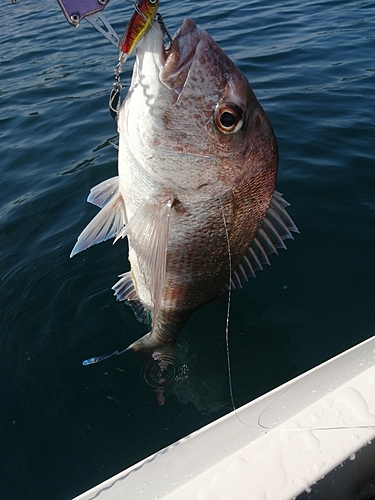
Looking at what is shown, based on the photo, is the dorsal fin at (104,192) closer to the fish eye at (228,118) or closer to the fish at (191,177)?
the fish at (191,177)

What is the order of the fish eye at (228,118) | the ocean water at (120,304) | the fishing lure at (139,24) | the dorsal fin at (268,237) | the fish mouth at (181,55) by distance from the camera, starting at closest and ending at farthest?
the fishing lure at (139,24) < the fish mouth at (181,55) < the fish eye at (228,118) < the dorsal fin at (268,237) < the ocean water at (120,304)

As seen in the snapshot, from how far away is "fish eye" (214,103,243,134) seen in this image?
1887 millimetres

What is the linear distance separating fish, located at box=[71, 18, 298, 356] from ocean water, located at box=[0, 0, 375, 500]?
0.52m

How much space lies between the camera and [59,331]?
3.33 m

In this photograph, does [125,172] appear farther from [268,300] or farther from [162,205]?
[268,300]

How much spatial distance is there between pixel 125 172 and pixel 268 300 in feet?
5.80

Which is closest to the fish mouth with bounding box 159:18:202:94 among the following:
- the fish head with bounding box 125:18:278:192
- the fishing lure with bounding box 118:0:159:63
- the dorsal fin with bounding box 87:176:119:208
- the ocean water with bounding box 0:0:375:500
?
the fish head with bounding box 125:18:278:192

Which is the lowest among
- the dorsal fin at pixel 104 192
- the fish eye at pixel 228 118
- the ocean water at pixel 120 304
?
the ocean water at pixel 120 304

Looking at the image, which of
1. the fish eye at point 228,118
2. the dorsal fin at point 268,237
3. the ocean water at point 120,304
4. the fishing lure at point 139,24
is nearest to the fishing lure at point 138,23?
the fishing lure at point 139,24

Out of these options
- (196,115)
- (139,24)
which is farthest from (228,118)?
(139,24)

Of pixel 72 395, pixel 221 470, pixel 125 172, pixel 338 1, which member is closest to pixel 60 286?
pixel 72 395

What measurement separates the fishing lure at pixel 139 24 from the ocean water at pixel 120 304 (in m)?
1.53

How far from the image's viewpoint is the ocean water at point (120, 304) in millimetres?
2727

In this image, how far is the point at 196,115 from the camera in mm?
1899
